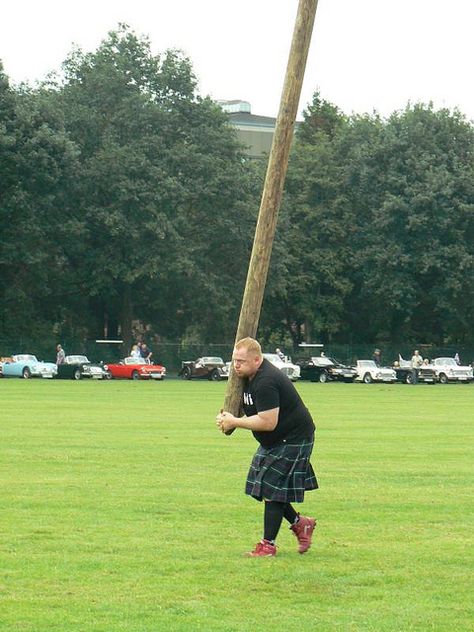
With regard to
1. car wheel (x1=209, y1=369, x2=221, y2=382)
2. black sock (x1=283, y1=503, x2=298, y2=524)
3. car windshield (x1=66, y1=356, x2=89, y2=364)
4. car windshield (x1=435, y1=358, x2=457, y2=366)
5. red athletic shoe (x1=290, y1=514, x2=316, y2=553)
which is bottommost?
car windshield (x1=66, y1=356, x2=89, y2=364)

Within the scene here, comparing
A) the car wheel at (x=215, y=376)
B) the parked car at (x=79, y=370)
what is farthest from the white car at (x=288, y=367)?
the parked car at (x=79, y=370)

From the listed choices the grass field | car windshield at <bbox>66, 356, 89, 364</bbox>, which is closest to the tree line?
car windshield at <bbox>66, 356, 89, 364</bbox>

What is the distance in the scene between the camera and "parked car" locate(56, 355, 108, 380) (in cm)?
6531

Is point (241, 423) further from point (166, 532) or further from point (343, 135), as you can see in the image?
point (343, 135)

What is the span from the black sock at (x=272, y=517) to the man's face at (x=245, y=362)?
1018mm

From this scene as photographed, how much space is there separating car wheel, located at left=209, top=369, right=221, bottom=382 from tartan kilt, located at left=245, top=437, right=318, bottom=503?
5708cm

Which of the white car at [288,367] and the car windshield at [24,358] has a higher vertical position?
the white car at [288,367]

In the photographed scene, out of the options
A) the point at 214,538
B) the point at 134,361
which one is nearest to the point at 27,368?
the point at 134,361

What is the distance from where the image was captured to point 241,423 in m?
9.64

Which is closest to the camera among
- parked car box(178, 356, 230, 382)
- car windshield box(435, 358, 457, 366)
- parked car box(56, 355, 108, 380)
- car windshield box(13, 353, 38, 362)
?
car windshield box(13, 353, 38, 362)

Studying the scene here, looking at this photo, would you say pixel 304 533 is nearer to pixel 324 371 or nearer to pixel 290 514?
pixel 290 514

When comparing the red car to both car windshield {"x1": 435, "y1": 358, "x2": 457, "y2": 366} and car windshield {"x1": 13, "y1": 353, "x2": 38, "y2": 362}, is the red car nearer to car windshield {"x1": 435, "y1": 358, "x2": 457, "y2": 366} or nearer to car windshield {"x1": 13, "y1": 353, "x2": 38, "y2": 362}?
car windshield {"x1": 13, "y1": 353, "x2": 38, "y2": 362}

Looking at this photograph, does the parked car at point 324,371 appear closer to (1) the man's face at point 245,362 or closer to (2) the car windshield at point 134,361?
(2) the car windshield at point 134,361

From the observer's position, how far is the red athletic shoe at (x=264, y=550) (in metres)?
10.0
